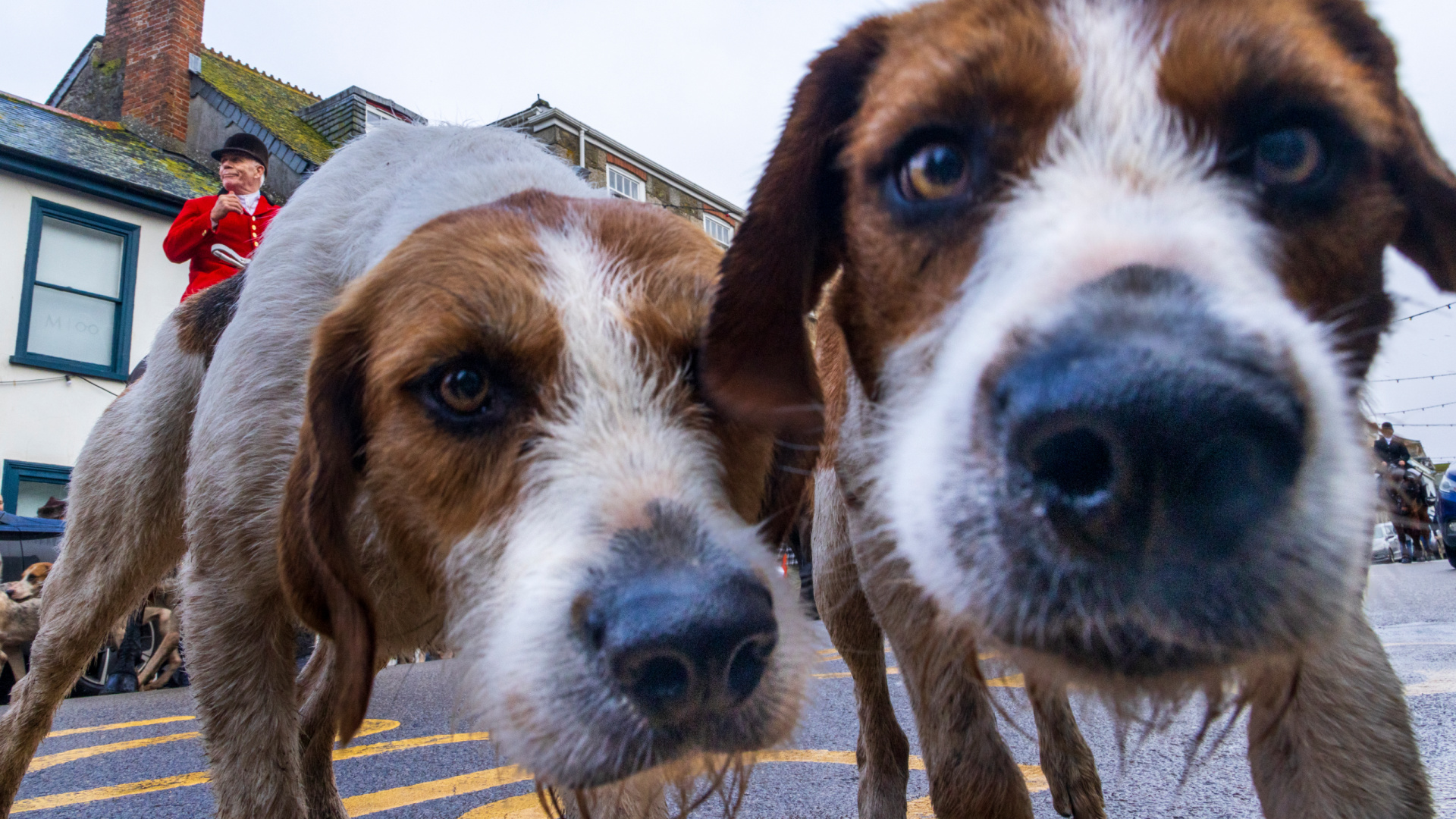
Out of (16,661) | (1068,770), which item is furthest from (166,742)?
(1068,770)

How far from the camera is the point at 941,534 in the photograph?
1.38 m

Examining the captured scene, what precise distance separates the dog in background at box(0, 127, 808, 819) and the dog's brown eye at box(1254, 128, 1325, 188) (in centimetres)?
105

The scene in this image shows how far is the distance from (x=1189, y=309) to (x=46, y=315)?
16.1m

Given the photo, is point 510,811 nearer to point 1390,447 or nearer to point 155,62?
point 1390,447

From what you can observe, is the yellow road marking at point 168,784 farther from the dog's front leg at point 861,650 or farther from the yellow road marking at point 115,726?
the dog's front leg at point 861,650

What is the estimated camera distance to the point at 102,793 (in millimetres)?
4281

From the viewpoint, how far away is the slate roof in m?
14.3

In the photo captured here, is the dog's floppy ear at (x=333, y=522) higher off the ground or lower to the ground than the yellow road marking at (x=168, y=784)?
higher

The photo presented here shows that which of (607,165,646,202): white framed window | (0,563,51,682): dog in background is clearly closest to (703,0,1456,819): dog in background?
(0,563,51,682): dog in background

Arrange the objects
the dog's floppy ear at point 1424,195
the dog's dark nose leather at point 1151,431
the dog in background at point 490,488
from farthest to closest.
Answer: the dog's floppy ear at point 1424,195
the dog in background at point 490,488
the dog's dark nose leather at point 1151,431

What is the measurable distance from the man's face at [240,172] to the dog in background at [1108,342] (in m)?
5.40

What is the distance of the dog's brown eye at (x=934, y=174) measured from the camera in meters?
1.72

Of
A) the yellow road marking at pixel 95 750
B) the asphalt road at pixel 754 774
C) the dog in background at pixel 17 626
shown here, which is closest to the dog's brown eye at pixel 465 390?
the asphalt road at pixel 754 774

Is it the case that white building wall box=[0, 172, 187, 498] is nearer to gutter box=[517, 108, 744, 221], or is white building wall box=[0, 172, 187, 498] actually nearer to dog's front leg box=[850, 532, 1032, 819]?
gutter box=[517, 108, 744, 221]
